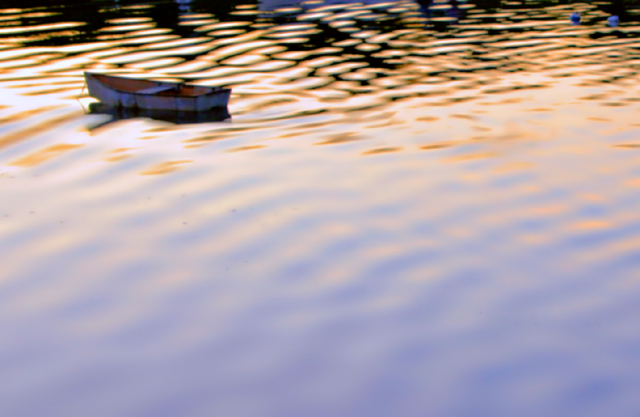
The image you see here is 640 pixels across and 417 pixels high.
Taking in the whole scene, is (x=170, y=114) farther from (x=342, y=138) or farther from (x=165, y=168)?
(x=342, y=138)

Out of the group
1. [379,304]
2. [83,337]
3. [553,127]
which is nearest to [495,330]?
[379,304]

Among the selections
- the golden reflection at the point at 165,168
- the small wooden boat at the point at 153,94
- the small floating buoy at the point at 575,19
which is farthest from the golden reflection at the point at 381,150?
the small floating buoy at the point at 575,19

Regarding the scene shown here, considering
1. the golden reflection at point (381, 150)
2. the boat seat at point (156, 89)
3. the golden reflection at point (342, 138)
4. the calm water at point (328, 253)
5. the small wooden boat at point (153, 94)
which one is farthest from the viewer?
the boat seat at point (156, 89)

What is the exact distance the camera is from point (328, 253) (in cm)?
1091

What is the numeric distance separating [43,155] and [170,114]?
15.2 ft

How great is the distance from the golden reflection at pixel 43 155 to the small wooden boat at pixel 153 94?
12.5 ft

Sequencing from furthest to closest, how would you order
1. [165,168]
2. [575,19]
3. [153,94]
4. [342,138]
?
[575,19] < [153,94] < [342,138] < [165,168]

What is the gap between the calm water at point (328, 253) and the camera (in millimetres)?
7719

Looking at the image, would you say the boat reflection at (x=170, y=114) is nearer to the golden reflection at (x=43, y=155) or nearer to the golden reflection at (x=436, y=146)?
the golden reflection at (x=43, y=155)

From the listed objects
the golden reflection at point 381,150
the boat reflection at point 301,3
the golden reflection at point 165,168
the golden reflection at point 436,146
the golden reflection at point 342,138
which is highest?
Answer: the boat reflection at point 301,3

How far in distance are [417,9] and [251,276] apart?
41205mm

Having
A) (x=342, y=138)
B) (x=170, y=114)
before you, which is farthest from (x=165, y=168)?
(x=170, y=114)

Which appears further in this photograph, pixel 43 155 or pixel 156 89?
pixel 156 89

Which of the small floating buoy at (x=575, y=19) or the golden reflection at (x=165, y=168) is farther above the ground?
the small floating buoy at (x=575, y=19)
